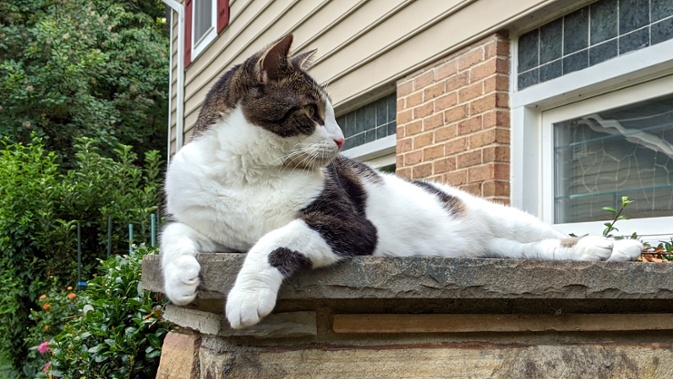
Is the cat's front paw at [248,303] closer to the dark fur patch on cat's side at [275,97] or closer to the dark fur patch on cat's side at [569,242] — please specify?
the dark fur patch on cat's side at [275,97]

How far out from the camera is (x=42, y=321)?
4.33 metres

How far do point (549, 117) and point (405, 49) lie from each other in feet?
3.68

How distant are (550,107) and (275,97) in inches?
76.4

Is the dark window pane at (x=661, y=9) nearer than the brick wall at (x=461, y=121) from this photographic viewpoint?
Yes

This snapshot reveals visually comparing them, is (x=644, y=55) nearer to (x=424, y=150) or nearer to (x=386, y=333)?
(x=424, y=150)

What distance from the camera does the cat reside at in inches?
53.9

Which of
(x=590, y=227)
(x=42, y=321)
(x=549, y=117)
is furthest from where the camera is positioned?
(x=42, y=321)

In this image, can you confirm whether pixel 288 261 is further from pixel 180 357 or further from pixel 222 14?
pixel 222 14

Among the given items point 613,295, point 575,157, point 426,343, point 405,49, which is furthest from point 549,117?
point 426,343

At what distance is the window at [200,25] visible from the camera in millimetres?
7202

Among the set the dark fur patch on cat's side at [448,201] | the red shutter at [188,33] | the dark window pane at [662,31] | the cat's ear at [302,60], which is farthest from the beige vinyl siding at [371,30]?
the red shutter at [188,33]

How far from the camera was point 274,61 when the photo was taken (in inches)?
63.9

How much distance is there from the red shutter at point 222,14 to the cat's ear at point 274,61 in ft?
17.5

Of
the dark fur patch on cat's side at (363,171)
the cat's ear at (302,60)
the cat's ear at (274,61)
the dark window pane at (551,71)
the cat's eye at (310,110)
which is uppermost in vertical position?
the dark window pane at (551,71)
